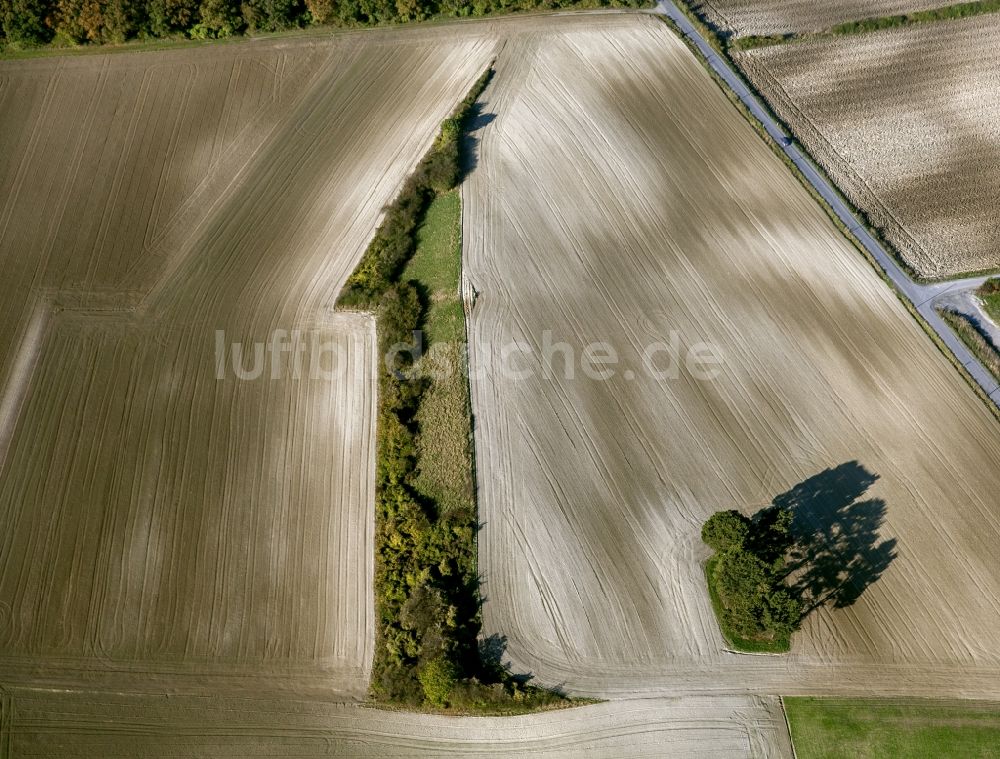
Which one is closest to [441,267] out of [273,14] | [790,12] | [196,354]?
[196,354]

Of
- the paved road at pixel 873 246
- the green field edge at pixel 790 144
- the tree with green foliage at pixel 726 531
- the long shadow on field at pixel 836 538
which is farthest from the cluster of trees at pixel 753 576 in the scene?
the green field edge at pixel 790 144

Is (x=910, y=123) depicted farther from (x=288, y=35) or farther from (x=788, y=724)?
(x=288, y=35)

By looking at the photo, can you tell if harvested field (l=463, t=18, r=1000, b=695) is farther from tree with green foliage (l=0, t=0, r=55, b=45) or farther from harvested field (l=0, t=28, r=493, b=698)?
tree with green foliage (l=0, t=0, r=55, b=45)

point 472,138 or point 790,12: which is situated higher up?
point 790,12

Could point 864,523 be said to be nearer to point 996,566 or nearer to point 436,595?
point 996,566

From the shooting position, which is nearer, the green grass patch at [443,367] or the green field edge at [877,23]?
the green grass patch at [443,367]

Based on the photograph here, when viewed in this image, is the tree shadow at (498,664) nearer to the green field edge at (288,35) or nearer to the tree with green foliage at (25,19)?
the green field edge at (288,35)

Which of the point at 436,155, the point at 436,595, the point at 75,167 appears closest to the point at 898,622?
the point at 436,595
